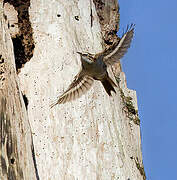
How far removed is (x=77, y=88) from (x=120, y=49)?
38cm

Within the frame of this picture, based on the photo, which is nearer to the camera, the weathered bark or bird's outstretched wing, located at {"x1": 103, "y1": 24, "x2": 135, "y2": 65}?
the weathered bark

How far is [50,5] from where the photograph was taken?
439 cm

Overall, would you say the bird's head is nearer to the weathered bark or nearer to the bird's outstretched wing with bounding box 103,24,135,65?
the bird's outstretched wing with bounding box 103,24,135,65

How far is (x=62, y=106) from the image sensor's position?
3904 millimetres

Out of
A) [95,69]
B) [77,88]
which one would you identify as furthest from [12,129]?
[95,69]

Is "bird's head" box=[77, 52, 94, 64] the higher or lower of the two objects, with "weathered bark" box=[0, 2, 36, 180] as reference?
higher

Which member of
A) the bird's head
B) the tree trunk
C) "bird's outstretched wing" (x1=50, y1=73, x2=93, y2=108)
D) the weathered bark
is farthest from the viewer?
the bird's head

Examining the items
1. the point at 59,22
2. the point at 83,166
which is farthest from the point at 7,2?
the point at 83,166

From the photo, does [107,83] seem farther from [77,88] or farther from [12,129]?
[12,129]

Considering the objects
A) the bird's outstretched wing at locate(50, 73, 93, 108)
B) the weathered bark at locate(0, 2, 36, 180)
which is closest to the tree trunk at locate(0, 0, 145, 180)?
the weathered bark at locate(0, 2, 36, 180)

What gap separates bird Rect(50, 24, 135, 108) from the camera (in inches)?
148

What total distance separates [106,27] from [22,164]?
6.99 feet

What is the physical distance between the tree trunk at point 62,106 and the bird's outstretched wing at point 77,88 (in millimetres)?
117

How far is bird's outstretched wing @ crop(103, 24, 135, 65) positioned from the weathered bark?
66 cm
